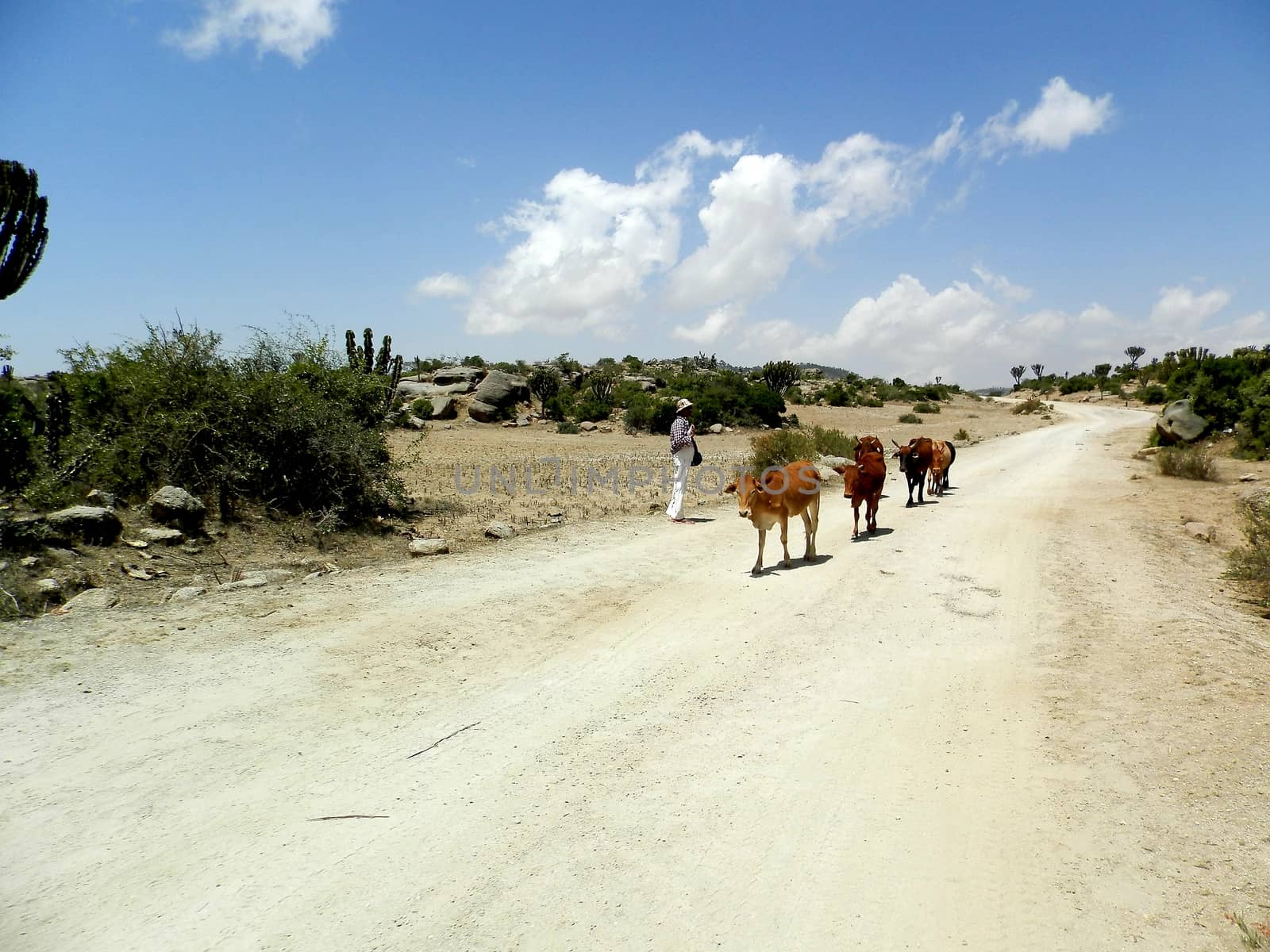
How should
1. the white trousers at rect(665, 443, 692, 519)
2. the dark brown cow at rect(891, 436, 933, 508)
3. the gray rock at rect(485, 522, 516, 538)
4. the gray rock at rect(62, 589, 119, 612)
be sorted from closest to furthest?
1. the gray rock at rect(62, 589, 119, 612)
2. the gray rock at rect(485, 522, 516, 538)
3. the white trousers at rect(665, 443, 692, 519)
4. the dark brown cow at rect(891, 436, 933, 508)

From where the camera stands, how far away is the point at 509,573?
8.48 m

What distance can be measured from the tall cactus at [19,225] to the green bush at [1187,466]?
23.9 m

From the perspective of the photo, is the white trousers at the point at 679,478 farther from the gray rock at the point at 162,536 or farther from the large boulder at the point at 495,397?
the large boulder at the point at 495,397

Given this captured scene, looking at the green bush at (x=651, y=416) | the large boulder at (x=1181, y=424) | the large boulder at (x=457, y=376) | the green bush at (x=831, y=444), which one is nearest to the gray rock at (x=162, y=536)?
the green bush at (x=831, y=444)

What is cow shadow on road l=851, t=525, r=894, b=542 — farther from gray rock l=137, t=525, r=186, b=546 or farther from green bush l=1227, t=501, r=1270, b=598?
gray rock l=137, t=525, r=186, b=546

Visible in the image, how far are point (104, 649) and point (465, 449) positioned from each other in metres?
18.7

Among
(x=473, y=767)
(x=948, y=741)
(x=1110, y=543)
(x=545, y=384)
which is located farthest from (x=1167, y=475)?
(x=545, y=384)

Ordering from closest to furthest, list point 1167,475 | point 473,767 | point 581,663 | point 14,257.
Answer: point 473,767
point 581,663
point 14,257
point 1167,475

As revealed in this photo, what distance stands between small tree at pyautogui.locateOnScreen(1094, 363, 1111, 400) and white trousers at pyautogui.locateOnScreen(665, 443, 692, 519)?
70565 millimetres

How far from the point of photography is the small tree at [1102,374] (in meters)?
70.5

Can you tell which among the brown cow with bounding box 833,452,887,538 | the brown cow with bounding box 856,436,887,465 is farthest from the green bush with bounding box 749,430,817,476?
the brown cow with bounding box 833,452,887,538

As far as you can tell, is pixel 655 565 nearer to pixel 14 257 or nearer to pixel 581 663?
pixel 581 663

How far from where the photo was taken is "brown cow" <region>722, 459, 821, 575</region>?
326 inches

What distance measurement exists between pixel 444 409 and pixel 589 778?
3346cm
